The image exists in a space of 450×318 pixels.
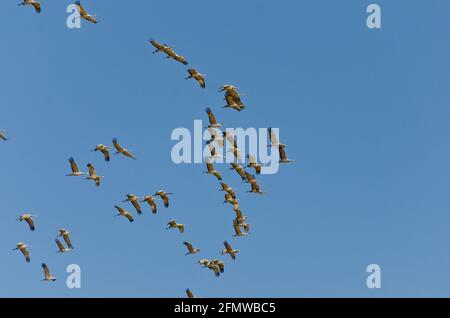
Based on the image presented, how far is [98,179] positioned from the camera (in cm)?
9512

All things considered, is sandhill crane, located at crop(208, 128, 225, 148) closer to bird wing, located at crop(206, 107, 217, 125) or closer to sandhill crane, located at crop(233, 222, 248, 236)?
bird wing, located at crop(206, 107, 217, 125)

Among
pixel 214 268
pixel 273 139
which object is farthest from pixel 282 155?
pixel 214 268

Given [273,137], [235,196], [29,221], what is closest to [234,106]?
[273,137]

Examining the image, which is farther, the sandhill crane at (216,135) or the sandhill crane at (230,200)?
the sandhill crane at (230,200)

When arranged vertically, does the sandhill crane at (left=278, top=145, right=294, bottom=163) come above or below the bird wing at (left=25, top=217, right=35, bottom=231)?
above

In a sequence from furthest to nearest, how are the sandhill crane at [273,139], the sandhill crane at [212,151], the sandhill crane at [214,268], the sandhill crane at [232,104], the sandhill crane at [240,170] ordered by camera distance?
the sandhill crane at [214,268] < the sandhill crane at [240,170] < the sandhill crane at [212,151] < the sandhill crane at [273,139] < the sandhill crane at [232,104]

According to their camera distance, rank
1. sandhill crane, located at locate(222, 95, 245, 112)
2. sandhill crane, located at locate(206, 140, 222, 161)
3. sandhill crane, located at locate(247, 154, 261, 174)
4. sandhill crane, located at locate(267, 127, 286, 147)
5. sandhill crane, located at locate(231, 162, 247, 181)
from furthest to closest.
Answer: sandhill crane, located at locate(231, 162, 247, 181) < sandhill crane, located at locate(247, 154, 261, 174) < sandhill crane, located at locate(206, 140, 222, 161) < sandhill crane, located at locate(267, 127, 286, 147) < sandhill crane, located at locate(222, 95, 245, 112)

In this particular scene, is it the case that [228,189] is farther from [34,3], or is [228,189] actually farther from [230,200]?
[34,3]

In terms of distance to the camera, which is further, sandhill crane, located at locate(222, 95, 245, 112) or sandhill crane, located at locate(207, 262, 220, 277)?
sandhill crane, located at locate(207, 262, 220, 277)

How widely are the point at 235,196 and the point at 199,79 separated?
11399 millimetres

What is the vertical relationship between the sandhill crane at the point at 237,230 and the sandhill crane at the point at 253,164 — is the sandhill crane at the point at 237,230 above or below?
below

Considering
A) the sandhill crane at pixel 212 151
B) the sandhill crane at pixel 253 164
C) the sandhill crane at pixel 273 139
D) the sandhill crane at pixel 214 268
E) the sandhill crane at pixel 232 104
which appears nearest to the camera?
the sandhill crane at pixel 232 104

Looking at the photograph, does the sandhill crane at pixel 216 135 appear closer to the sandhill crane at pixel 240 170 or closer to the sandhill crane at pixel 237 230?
the sandhill crane at pixel 240 170
